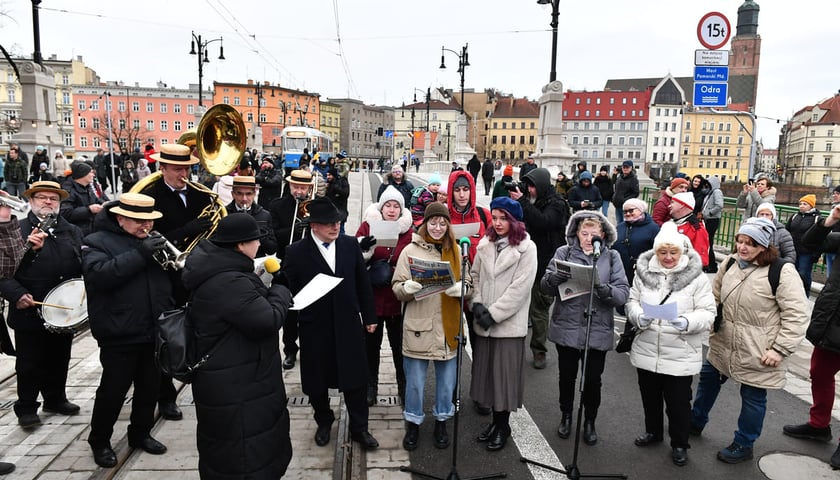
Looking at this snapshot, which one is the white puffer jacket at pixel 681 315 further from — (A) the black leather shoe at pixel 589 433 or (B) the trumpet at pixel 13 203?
(B) the trumpet at pixel 13 203

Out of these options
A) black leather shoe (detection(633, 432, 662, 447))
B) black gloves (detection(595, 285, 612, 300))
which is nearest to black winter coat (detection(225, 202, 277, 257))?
black gloves (detection(595, 285, 612, 300))

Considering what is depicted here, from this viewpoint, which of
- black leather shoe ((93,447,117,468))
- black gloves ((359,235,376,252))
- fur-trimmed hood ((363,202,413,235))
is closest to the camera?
black leather shoe ((93,447,117,468))

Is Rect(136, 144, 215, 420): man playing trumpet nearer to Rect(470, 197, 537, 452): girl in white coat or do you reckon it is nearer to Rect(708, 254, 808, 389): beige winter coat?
Rect(470, 197, 537, 452): girl in white coat

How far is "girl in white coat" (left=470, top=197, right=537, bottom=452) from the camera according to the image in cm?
436

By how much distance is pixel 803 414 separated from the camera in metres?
5.17

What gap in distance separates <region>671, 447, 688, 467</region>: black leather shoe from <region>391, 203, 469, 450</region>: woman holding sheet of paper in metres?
1.84

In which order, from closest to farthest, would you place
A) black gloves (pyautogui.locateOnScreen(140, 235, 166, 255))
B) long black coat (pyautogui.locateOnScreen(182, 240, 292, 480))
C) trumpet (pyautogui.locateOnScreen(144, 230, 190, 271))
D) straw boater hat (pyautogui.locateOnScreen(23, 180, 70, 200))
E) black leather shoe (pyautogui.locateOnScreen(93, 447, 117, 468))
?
long black coat (pyautogui.locateOnScreen(182, 240, 292, 480)) < black gloves (pyautogui.locateOnScreen(140, 235, 166, 255)) < trumpet (pyautogui.locateOnScreen(144, 230, 190, 271)) < black leather shoe (pyautogui.locateOnScreen(93, 447, 117, 468)) < straw boater hat (pyautogui.locateOnScreen(23, 180, 70, 200))

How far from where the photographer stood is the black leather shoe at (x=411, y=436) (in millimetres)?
4442

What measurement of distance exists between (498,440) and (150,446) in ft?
9.27

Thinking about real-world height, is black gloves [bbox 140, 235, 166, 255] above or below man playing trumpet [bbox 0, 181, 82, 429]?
above

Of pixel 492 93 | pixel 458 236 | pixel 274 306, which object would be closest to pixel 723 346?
pixel 458 236

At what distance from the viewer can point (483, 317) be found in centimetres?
434

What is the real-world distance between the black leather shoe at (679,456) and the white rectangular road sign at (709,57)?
7368 millimetres

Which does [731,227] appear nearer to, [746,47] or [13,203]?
[13,203]
